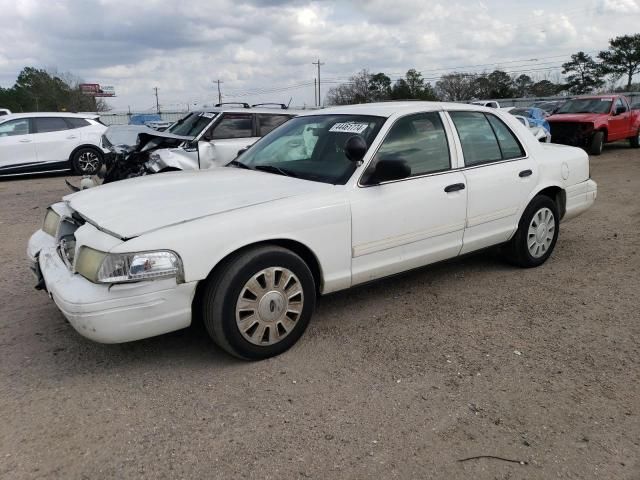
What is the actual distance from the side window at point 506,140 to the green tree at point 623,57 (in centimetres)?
5471

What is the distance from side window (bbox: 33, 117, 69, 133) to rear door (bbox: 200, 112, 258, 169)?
19.5 ft

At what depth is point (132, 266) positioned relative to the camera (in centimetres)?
285

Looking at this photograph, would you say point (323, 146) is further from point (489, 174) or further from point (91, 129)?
point (91, 129)

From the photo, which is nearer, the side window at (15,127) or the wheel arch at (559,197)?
the wheel arch at (559,197)

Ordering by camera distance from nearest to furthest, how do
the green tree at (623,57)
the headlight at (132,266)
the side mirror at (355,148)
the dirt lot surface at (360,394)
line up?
1. the dirt lot surface at (360,394)
2. the headlight at (132,266)
3. the side mirror at (355,148)
4. the green tree at (623,57)

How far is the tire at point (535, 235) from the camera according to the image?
479 centimetres

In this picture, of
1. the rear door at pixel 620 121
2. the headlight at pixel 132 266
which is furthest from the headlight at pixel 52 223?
the rear door at pixel 620 121

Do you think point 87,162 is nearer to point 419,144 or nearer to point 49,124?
point 49,124

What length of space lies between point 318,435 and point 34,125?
1212 centimetres

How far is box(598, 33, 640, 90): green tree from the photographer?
49.3 meters

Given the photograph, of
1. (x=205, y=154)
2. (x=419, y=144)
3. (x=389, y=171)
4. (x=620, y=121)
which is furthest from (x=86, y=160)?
(x=620, y=121)

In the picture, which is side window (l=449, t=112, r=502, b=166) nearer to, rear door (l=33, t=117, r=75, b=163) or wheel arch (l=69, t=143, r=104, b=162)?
wheel arch (l=69, t=143, r=104, b=162)

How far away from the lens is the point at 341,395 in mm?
2961

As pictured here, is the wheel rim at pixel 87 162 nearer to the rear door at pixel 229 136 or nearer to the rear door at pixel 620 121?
the rear door at pixel 229 136
